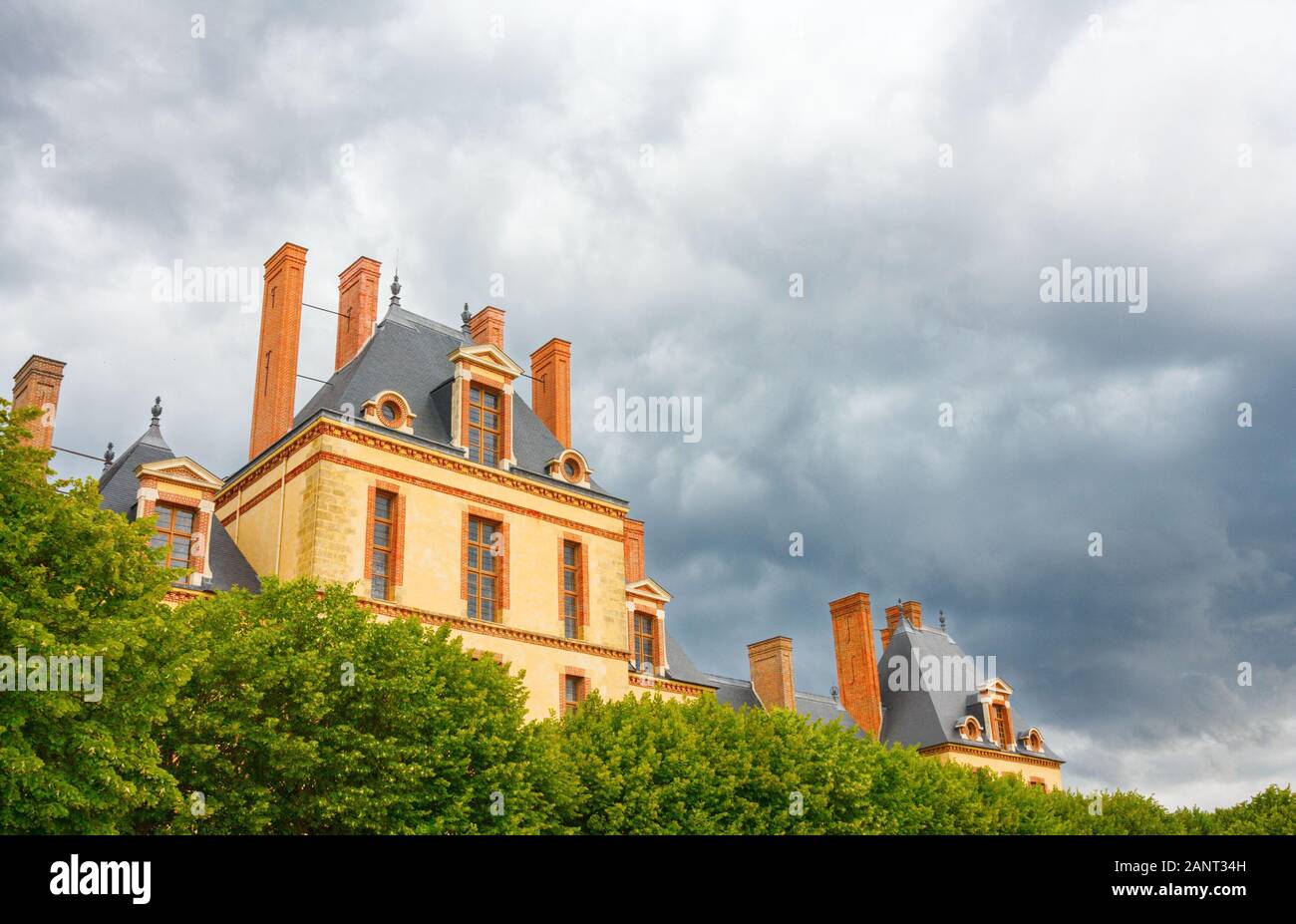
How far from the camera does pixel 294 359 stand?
34.5m

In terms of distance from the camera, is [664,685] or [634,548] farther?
[634,548]

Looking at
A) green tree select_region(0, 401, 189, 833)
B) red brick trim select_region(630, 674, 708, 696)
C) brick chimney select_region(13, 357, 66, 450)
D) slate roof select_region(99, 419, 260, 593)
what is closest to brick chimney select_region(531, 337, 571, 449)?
red brick trim select_region(630, 674, 708, 696)

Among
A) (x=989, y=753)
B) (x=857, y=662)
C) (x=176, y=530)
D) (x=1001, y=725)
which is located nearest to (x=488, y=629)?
(x=176, y=530)

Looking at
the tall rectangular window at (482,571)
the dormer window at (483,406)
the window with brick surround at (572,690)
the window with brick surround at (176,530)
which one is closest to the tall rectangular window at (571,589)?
the window with brick surround at (572,690)

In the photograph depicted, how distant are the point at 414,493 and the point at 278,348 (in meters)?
6.52

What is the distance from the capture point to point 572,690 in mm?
34750

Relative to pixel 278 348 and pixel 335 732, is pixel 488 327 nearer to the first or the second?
pixel 278 348

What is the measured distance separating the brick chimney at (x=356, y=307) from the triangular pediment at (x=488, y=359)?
3139 mm

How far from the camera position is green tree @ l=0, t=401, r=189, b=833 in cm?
1800

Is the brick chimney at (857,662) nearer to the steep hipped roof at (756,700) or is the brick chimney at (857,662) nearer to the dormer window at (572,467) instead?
the steep hipped roof at (756,700)

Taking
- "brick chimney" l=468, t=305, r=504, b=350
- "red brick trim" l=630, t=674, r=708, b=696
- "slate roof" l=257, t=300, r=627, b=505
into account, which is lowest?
"red brick trim" l=630, t=674, r=708, b=696

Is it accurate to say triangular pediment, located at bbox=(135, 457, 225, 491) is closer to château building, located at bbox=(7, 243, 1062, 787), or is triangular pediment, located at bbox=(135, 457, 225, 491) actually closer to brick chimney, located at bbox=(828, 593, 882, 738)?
château building, located at bbox=(7, 243, 1062, 787)

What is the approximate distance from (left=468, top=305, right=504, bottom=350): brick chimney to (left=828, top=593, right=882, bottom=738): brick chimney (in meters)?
27.3
